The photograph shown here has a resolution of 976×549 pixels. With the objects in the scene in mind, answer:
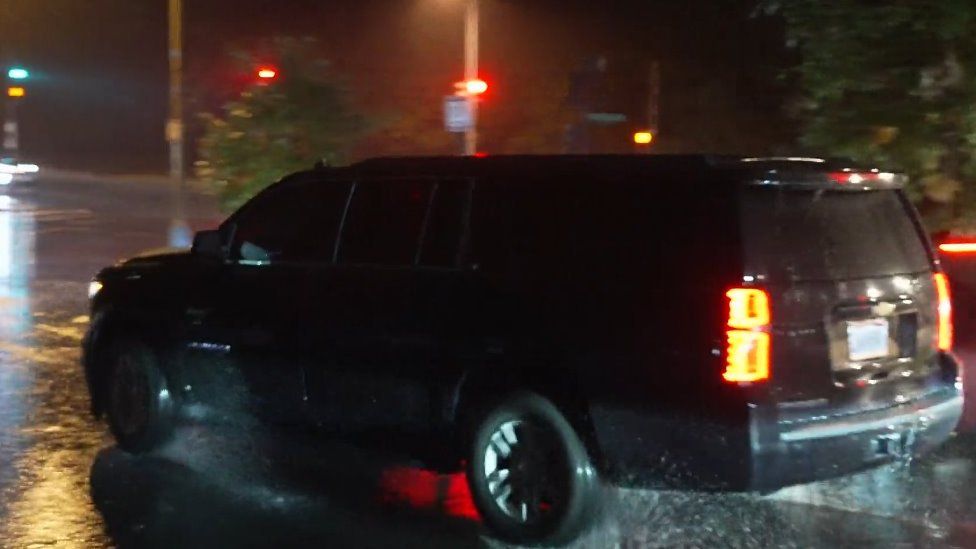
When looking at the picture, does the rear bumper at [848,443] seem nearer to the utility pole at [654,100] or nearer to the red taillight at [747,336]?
the red taillight at [747,336]

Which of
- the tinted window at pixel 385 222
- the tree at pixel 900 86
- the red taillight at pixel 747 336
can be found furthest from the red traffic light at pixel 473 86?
the red taillight at pixel 747 336

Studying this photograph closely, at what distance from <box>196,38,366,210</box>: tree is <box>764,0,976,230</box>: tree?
10245mm

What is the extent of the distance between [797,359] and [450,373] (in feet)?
5.84

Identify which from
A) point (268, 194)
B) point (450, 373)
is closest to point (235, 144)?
point (268, 194)

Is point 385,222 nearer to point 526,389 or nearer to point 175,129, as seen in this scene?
point 526,389

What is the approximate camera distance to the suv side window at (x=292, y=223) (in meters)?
7.40

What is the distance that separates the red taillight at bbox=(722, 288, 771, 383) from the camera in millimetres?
5648

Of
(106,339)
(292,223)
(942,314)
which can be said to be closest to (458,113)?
(106,339)

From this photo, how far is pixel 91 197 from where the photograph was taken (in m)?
44.2

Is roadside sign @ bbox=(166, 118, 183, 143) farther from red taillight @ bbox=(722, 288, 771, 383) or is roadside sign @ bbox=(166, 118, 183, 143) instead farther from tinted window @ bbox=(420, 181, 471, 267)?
red taillight @ bbox=(722, 288, 771, 383)

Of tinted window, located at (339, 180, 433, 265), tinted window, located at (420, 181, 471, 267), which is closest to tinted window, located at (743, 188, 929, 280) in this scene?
tinted window, located at (420, 181, 471, 267)

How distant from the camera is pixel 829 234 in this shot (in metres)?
6.10

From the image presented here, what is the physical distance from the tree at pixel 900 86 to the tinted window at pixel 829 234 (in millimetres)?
5825

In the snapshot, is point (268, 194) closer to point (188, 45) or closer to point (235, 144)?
point (235, 144)
